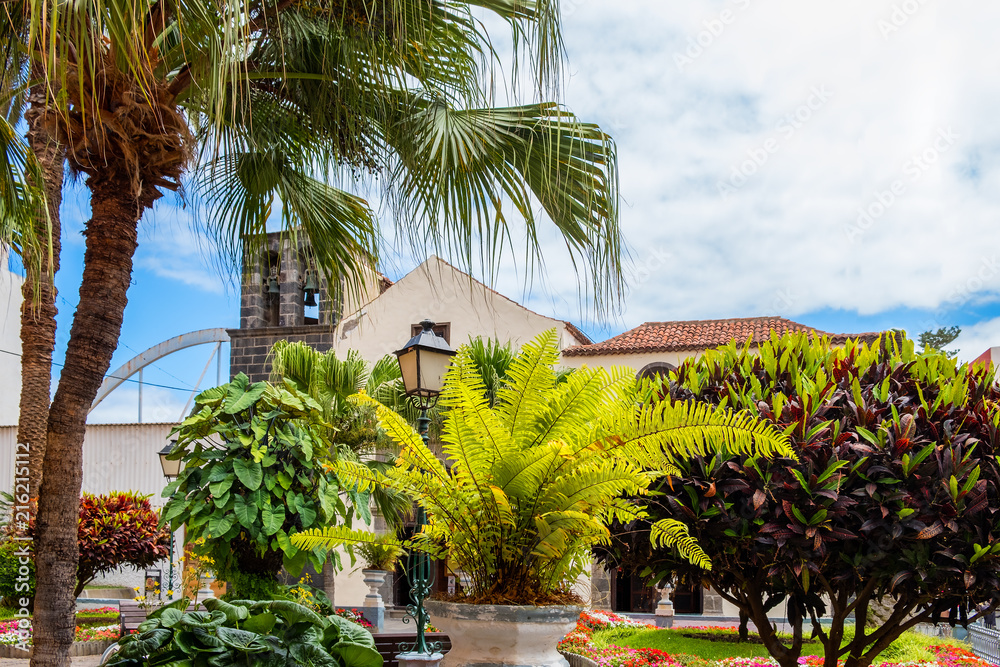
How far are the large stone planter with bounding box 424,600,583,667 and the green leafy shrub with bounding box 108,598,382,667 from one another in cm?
116

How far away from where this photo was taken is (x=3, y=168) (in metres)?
4.06

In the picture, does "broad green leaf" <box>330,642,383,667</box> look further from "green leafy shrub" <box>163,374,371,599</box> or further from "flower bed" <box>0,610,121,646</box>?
"flower bed" <box>0,610,121,646</box>

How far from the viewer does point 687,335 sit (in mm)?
20391

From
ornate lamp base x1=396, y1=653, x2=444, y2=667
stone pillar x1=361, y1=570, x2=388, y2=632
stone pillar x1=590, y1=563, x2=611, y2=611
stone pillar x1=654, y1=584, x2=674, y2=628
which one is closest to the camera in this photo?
ornate lamp base x1=396, y1=653, x2=444, y2=667

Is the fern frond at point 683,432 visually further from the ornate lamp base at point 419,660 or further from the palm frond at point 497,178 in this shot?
the ornate lamp base at point 419,660

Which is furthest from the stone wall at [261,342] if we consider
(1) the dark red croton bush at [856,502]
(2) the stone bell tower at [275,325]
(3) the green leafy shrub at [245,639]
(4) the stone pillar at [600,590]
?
(1) the dark red croton bush at [856,502]

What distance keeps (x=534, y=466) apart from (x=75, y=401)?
3489mm

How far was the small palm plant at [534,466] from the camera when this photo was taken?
10.2ft

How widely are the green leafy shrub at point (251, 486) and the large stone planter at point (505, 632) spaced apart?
365 cm

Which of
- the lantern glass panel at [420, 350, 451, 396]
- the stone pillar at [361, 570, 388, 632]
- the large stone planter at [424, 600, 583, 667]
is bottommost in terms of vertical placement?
the stone pillar at [361, 570, 388, 632]

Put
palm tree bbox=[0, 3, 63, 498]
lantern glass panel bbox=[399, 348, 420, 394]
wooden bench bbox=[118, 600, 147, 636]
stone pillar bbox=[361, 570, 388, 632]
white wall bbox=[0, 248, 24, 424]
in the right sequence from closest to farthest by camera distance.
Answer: palm tree bbox=[0, 3, 63, 498] < lantern glass panel bbox=[399, 348, 420, 394] < wooden bench bbox=[118, 600, 147, 636] < stone pillar bbox=[361, 570, 388, 632] < white wall bbox=[0, 248, 24, 424]

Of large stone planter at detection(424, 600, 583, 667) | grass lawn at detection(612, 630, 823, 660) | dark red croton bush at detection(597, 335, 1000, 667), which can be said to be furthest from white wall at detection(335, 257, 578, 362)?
large stone planter at detection(424, 600, 583, 667)

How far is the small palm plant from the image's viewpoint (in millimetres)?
3104

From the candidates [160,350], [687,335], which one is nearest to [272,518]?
[687,335]
